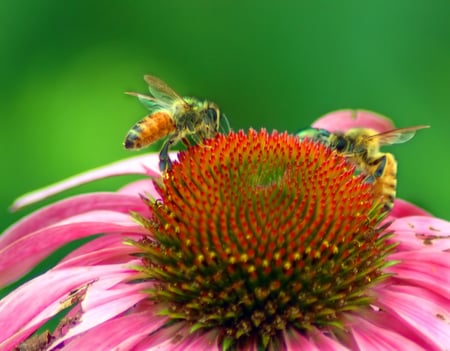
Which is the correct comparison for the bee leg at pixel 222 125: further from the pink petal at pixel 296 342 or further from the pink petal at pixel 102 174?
the pink petal at pixel 296 342

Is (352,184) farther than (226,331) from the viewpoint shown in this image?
Yes

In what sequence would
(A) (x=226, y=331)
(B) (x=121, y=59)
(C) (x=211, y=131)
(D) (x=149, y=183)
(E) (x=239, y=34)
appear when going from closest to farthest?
1. (A) (x=226, y=331)
2. (C) (x=211, y=131)
3. (D) (x=149, y=183)
4. (B) (x=121, y=59)
5. (E) (x=239, y=34)

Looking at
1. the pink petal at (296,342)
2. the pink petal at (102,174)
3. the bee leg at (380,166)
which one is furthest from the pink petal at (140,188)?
the pink petal at (296,342)

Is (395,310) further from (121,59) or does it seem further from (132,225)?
(121,59)

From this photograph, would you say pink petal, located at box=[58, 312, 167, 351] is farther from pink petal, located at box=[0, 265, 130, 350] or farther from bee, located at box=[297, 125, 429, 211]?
bee, located at box=[297, 125, 429, 211]

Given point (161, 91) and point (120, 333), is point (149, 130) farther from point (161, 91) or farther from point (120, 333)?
point (120, 333)

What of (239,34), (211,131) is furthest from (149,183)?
(239,34)

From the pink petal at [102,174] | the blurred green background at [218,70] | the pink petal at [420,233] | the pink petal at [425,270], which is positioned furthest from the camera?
the blurred green background at [218,70]
